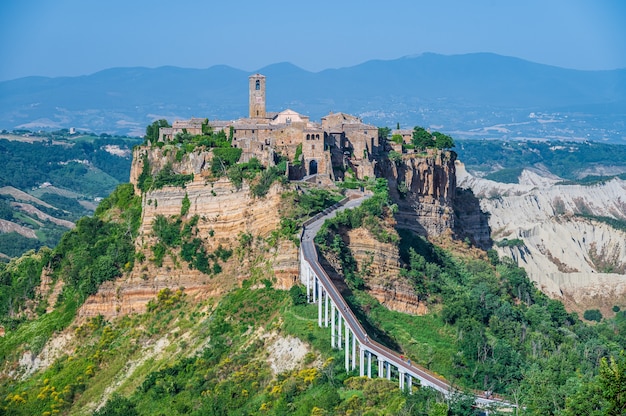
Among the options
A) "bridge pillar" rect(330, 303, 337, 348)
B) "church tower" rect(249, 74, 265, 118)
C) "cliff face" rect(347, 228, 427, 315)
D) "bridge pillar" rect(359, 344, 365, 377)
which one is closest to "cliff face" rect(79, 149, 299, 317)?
"cliff face" rect(347, 228, 427, 315)

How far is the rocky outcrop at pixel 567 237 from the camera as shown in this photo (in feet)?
285

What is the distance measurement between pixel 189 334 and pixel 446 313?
11.0 m

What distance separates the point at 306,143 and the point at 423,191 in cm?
977

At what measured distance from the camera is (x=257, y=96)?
6900cm

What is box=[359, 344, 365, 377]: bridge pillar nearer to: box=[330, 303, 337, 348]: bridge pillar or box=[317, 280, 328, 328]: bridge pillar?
box=[330, 303, 337, 348]: bridge pillar

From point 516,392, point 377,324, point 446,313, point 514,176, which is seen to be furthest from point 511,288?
point 514,176

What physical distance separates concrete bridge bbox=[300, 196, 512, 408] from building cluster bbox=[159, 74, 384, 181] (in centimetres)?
920

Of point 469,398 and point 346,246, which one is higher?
point 346,246

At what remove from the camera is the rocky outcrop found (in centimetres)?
8681

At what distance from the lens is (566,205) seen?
13362 cm

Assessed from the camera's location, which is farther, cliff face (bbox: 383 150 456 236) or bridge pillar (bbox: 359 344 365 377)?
cliff face (bbox: 383 150 456 236)

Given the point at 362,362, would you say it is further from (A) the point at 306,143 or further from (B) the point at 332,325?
(A) the point at 306,143

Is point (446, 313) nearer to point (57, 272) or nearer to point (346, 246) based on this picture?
point (346, 246)

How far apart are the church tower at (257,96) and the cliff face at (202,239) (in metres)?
9.70
